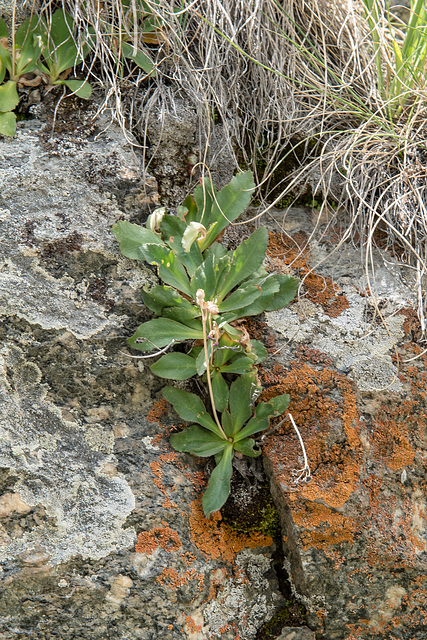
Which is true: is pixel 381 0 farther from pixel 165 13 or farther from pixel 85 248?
pixel 85 248

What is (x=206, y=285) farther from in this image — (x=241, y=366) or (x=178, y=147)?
(x=178, y=147)

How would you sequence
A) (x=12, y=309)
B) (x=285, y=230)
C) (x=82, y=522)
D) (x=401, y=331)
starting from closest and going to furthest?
(x=82, y=522)
(x=12, y=309)
(x=401, y=331)
(x=285, y=230)

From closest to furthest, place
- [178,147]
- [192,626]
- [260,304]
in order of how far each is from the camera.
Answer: [192,626] < [260,304] < [178,147]

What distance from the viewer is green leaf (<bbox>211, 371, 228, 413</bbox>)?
4.92 feet

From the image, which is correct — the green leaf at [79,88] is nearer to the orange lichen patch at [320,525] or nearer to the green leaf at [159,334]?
the green leaf at [159,334]

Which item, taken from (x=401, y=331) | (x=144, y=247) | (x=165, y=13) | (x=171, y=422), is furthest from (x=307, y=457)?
(x=165, y=13)

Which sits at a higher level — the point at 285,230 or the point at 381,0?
the point at 381,0

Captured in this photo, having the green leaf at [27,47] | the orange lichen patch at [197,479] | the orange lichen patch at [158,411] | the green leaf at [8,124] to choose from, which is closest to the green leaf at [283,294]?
the orange lichen patch at [158,411]

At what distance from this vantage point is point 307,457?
1.49 metres

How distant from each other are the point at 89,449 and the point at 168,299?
1.52ft

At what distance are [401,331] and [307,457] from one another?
0.52 m

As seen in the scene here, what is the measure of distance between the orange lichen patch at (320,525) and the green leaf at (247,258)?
0.63 metres

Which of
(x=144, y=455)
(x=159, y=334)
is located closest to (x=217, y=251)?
(x=159, y=334)

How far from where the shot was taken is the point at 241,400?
1.50m
